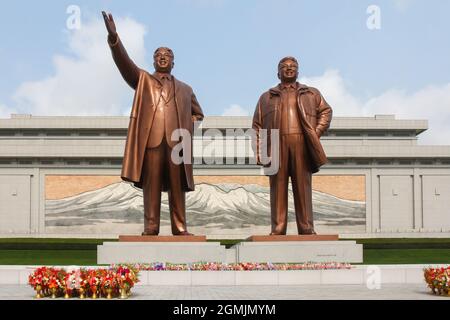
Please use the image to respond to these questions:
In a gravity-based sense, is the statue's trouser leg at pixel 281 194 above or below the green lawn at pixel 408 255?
above

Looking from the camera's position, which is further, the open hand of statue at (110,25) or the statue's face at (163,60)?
the statue's face at (163,60)

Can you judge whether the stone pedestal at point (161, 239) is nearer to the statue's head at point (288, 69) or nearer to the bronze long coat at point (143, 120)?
the bronze long coat at point (143, 120)

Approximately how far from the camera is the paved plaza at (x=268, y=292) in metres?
7.85

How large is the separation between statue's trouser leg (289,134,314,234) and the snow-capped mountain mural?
18.4 meters

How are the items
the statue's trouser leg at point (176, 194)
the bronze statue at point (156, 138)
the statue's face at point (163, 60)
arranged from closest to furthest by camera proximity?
the bronze statue at point (156, 138) → the statue's trouser leg at point (176, 194) → the statue's face at point (163, 60)

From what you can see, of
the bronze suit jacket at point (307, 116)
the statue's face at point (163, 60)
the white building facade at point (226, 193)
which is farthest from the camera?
the white building facade at point (226, 193)

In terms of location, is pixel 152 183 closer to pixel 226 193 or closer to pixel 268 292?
pixel 268 292

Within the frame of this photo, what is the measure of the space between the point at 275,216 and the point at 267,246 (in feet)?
2.38

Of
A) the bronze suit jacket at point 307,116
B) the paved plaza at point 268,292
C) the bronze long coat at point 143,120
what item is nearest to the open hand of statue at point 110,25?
the bronze long coat at point 143,120

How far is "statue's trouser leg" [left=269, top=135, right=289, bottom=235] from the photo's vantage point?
36.9 feet

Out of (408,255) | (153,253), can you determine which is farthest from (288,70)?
(408,255)
